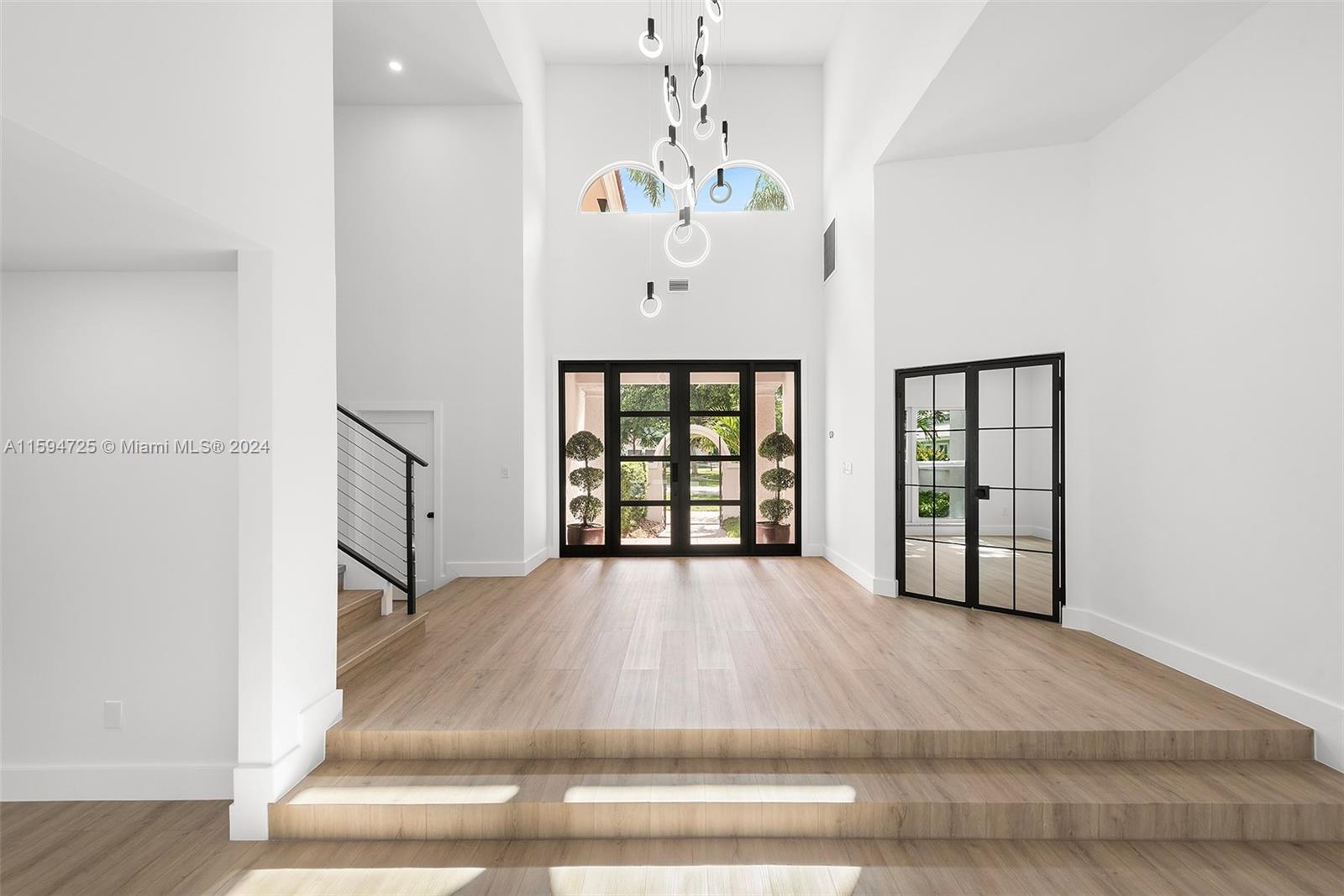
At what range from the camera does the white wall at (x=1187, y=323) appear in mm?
3186

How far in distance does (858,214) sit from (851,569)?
366 cm

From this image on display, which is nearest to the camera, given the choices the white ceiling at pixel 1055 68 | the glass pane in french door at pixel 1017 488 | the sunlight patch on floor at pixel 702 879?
the sunlight patch on floor at pixel 702 879

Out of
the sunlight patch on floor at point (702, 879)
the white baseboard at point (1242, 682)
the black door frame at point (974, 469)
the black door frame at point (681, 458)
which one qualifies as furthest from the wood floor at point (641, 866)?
the black door frame at point (681, 458)

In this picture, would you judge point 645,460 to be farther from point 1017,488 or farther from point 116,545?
point 116,545

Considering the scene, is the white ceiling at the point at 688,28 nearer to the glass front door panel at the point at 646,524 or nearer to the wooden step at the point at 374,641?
the glass front door panel at the point at 646,524

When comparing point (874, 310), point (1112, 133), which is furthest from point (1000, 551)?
point (1112, 133)

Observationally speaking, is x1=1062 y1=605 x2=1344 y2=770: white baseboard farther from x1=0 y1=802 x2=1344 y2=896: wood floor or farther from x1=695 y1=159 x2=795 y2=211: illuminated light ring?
x1=695 y1=159 x2=795 y2=211: illuminated light ring

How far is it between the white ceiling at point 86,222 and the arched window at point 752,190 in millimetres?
6089

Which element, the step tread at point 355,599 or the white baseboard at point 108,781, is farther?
the step tread at point 355,599

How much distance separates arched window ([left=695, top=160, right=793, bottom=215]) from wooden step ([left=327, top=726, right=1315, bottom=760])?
655 centimetres

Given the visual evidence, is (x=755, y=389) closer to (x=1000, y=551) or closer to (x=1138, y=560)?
(x=1000, y=551)

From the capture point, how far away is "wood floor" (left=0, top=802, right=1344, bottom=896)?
2406 millimetres

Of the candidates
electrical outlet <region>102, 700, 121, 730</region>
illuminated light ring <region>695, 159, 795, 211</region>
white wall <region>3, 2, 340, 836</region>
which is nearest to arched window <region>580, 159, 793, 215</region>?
illuminated light ring <region>695, 159, 795, 211</region>

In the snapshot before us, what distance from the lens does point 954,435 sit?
214 inches
